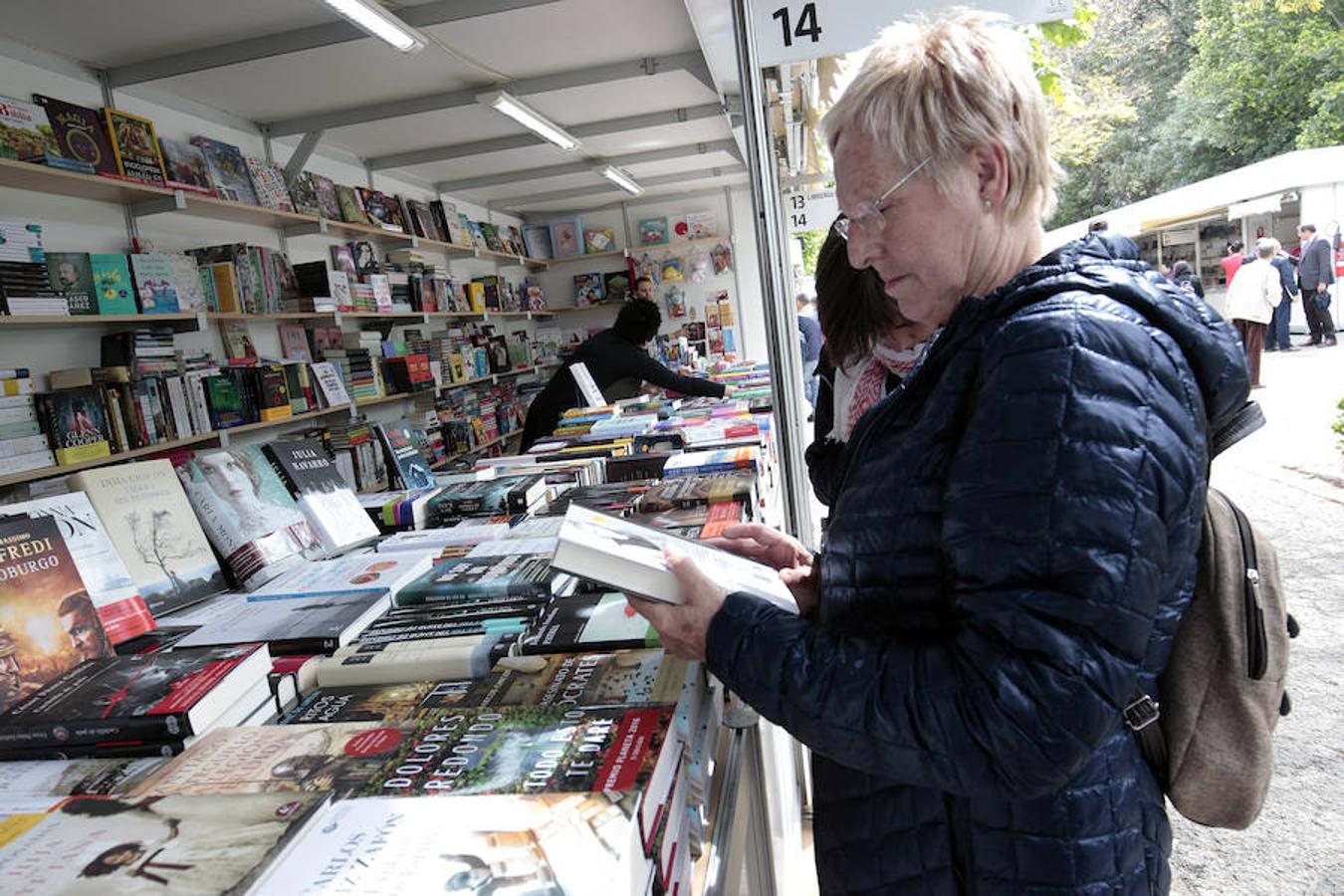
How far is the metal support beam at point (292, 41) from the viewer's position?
151 inches

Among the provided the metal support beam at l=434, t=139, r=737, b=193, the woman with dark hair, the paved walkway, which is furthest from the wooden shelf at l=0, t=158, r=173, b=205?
the paved walkway

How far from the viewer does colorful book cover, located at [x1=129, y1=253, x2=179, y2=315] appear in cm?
379

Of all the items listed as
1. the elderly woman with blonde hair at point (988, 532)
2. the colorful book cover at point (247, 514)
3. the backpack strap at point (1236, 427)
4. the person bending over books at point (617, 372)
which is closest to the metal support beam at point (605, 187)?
the person bending over books at point (617, 372)

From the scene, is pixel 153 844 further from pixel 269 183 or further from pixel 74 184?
pixel 269 183

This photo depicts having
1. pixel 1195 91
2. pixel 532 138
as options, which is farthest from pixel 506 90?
pixel 1195 91

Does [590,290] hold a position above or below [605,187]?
below

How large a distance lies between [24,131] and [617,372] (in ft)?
9.43

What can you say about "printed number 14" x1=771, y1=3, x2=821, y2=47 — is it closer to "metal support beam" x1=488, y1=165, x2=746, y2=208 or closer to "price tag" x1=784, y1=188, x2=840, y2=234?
"price tag" x1=784, y1=188, x2=840, y2=234

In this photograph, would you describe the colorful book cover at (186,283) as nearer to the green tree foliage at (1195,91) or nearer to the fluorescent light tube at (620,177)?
the fluorescent light tube at (620,177)

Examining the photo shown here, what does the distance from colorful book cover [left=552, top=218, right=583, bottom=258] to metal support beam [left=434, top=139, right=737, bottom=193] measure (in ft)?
6.28

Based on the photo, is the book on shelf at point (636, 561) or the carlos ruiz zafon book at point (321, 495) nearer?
the book on shelf at point (636, 561)

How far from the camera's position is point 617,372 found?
475 cm

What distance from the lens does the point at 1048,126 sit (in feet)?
2.63

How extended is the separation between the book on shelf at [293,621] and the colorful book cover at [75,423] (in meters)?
2.43
